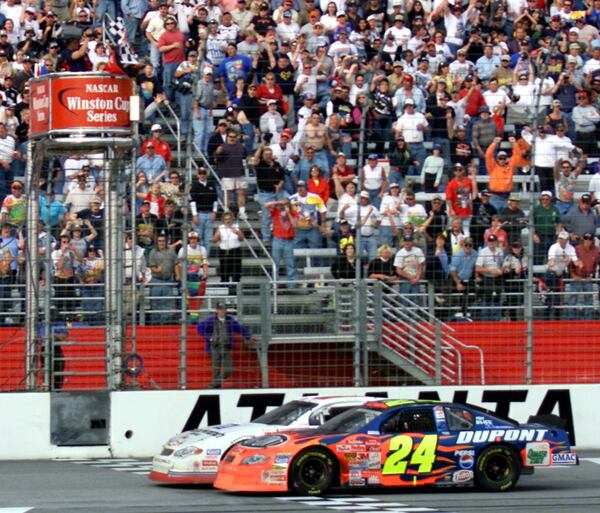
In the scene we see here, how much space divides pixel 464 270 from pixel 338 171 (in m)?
2.29

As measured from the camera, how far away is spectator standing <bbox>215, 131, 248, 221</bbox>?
18.9 meters

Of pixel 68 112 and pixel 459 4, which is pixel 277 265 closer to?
pixel 68 112

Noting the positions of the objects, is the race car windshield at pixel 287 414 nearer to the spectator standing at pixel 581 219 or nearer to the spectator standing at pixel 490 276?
the spectator standing at pixel 490 276

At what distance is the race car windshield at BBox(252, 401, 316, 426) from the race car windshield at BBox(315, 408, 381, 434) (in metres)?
0.63

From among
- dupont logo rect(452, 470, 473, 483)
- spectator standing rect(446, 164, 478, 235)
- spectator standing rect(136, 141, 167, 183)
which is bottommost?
dupont logo rect(452, 470, 473, 483)

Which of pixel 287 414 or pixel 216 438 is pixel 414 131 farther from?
pixel 216 438

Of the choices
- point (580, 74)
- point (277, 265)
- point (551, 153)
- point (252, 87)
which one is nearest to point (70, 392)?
point (277, 265)

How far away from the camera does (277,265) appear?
61.0 ft

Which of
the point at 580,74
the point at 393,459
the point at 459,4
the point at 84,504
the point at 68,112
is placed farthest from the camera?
Result: the point at 459,4

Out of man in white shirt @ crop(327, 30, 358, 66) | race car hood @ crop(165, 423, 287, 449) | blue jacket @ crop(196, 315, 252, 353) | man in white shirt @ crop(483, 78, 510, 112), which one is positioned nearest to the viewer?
race car hood @ crop(165, 423, 287, 449)

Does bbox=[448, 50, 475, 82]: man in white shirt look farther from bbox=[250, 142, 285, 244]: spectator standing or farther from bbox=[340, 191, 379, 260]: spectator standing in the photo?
bbox=[340, 191, 379, 260]: spectator standing

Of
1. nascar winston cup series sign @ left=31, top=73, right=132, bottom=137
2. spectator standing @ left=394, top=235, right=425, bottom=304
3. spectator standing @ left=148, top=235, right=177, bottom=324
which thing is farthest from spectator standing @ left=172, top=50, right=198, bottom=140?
spectator standing @ left=394, top=235, right=425, bottom=304

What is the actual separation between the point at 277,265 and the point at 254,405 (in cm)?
180

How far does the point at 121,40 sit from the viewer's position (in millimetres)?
23328
